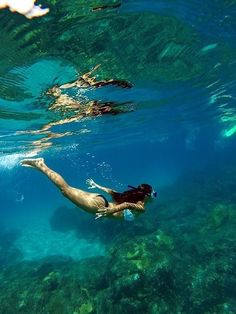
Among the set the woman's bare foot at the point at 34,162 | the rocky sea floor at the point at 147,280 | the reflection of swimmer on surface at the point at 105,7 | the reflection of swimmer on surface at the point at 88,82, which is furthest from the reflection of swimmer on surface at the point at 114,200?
the rocky sea floor at the point at 147,280

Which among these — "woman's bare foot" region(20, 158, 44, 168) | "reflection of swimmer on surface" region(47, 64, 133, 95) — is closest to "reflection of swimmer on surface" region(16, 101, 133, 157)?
"reflection of swimmer on surface" region(47, 64, 133, 95)

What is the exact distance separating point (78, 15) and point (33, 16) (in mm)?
1364

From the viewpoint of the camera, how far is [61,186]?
8336mm

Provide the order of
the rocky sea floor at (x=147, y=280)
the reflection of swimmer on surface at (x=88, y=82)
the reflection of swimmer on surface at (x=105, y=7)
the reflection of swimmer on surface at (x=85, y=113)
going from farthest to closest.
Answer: the reflection of swimmer on surface at (x=85, y=113) < the reflection of swimmer on surface at (x=88, y=82) < the rocky sea floor at (x=147, y=280) < the reflection of swimmer on surface at (x=105, y=7)

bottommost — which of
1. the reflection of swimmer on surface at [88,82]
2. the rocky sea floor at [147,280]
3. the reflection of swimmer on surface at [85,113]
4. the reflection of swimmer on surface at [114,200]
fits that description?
the rocky sea floor at [147,280]

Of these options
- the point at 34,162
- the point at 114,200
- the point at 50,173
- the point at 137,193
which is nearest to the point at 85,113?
the point at 34,162

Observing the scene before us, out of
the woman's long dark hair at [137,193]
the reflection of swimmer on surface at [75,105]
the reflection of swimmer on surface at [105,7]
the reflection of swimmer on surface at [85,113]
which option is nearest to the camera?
the woman's long dark hair at [137,193]

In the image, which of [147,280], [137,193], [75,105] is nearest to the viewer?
[137,193]

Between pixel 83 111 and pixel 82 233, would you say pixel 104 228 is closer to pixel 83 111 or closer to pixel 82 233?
pixel 82 233

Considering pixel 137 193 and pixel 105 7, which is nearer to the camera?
pixel 137 193

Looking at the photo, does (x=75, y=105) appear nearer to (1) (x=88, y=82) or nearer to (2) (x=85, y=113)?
(2) (x=85, y=113)

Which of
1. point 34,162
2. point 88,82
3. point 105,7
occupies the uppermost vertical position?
point 105,7

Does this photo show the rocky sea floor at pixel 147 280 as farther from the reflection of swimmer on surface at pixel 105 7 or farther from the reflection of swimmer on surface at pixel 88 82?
the reflection of swimmer on surface at pixel 105 7

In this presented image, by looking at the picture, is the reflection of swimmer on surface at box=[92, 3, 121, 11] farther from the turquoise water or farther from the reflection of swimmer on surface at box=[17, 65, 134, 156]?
the reflection of swimmer on surface at box=[17, 65, 134, 156]
